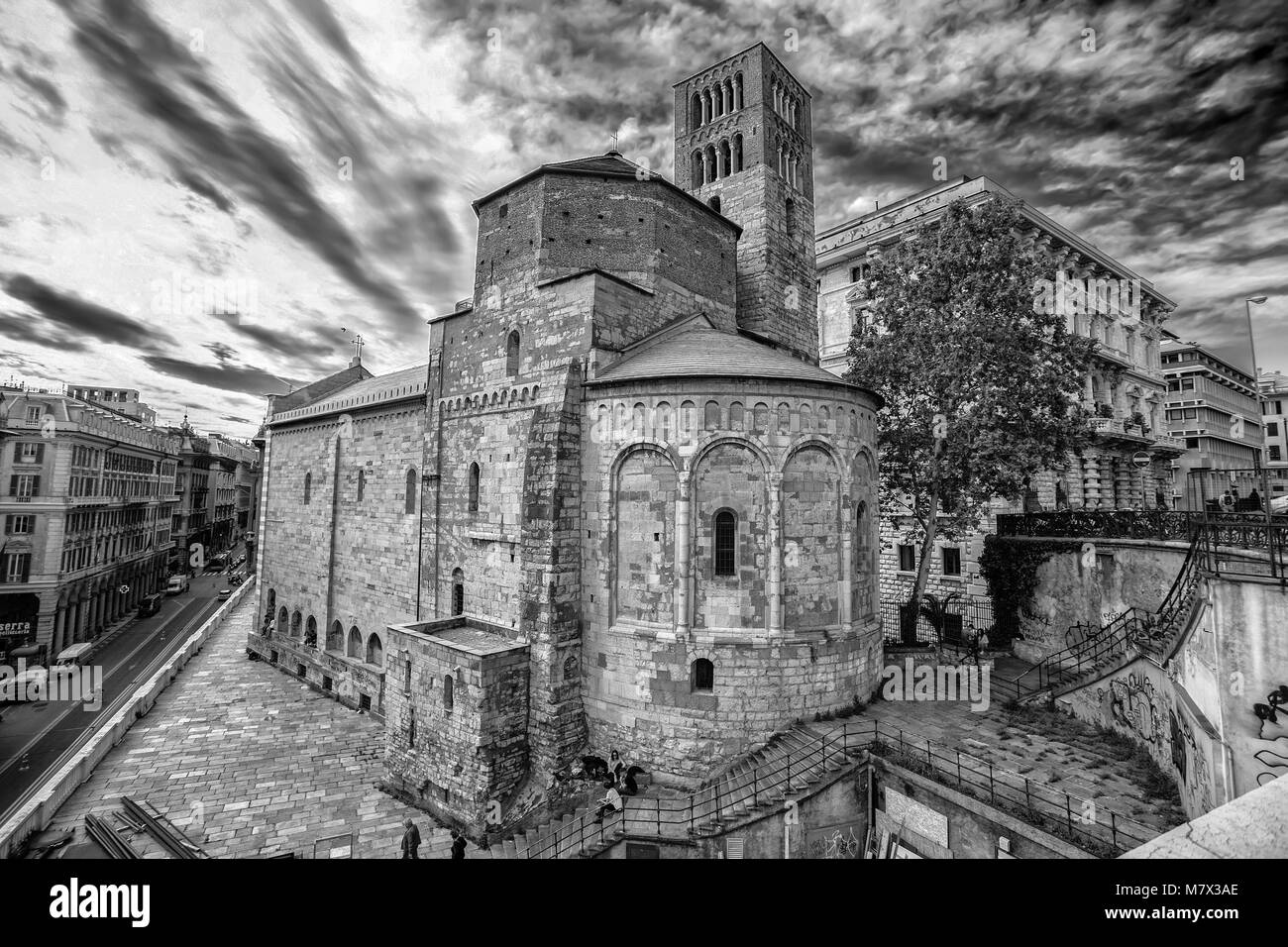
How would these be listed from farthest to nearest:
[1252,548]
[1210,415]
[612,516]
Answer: [1210,415], [612,516], [1252,548]

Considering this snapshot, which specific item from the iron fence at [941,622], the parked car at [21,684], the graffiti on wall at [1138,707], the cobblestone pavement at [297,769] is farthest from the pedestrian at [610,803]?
the parked car at [21,684]

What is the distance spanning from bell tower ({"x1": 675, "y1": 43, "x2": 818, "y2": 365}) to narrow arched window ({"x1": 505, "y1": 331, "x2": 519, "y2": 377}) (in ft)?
30.8

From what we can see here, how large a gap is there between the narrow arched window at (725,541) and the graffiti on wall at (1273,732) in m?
9.39

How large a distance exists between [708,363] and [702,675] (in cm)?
800

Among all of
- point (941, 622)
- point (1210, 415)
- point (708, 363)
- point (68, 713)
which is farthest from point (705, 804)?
point (1210, 415)

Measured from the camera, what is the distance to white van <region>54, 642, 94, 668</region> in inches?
1278

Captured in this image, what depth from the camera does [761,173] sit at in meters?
24.4

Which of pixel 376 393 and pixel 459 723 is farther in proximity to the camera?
pixel 376 393

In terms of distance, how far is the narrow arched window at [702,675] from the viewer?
1502 centimetres

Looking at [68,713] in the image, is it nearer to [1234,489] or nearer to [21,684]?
[21,684]

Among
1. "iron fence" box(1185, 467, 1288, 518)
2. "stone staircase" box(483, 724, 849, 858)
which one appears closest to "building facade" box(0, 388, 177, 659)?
"stone staircase" box(483, 724, 849, 858)

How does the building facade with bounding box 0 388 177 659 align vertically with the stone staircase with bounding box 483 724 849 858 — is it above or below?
above

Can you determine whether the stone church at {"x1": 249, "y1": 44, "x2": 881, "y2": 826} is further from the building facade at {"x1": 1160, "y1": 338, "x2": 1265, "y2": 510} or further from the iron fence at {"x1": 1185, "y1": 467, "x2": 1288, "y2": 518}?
the building facade at {"x1": 1160, "y1": 338, "x2": 1265, "y2": 510}

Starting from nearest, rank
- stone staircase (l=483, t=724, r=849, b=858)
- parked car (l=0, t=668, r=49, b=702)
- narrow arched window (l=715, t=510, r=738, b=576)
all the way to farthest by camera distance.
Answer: stone staircase (l=483, t=724, r=849, b=858)
narrow arched window (l=715, t=510, r=738, b=576)
parked car (l=0, t=668, r=49, b=702)
